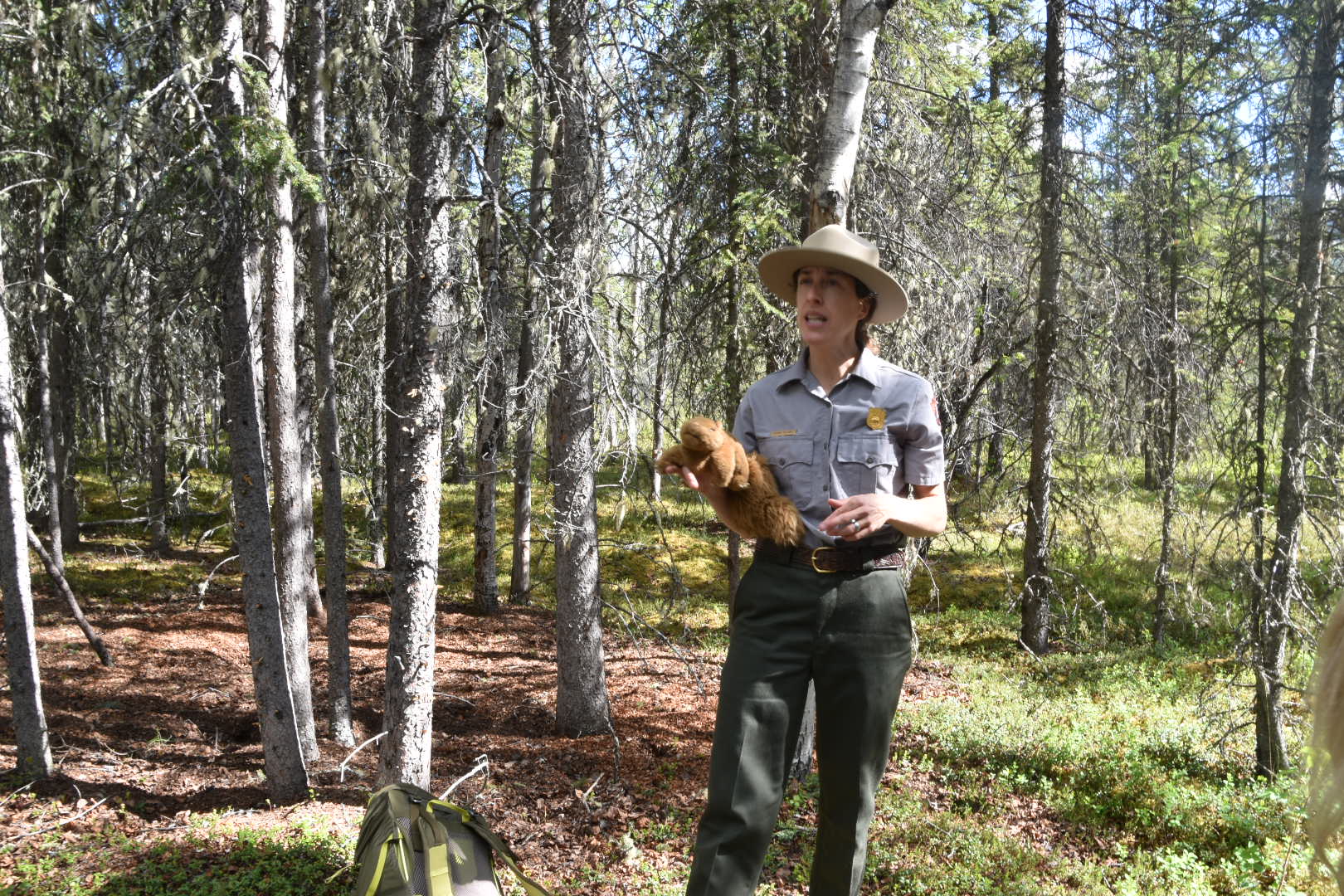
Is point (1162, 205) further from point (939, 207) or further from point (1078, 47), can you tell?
point (939, 207)

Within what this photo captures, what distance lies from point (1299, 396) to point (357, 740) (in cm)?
851

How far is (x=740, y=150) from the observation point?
759cm

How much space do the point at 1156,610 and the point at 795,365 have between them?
11.4 metres

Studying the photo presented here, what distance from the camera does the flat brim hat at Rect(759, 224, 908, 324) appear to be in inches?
117

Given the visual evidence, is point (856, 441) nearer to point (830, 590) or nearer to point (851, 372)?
point (851, 372)

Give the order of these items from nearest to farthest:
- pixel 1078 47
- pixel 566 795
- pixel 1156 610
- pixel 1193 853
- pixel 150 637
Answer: pixel 1193 853 → pixel 566 795 → pixel 1078 47 → pixel 150 637 → pixel 1156 610

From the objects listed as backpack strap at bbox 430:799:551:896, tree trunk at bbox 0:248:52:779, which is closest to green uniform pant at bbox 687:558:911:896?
Result: backpack strap at bbox 430:799:551:896

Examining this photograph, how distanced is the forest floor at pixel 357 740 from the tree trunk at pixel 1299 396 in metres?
3.78

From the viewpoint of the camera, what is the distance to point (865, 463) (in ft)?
9.93

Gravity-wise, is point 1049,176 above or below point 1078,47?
below

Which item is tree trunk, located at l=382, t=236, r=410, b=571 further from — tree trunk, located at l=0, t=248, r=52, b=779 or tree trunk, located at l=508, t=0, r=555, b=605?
tree trunk, located at l=0, t=248, r=52, b=779

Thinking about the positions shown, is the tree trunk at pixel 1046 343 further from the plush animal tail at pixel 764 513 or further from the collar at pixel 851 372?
the plush animal tail at pixel 764 513

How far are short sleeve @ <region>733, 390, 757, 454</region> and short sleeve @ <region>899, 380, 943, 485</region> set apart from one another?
1.78 feet

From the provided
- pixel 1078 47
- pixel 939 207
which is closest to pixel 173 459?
pixel 939 207
